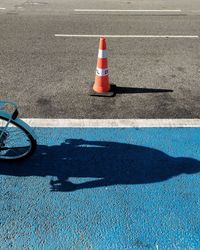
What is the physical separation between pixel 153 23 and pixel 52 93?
5.96 meters

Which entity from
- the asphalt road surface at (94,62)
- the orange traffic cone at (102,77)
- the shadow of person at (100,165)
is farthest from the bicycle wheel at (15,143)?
the orange traffic cone at (102,77)

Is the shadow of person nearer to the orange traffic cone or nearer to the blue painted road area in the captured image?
the blue painted road area

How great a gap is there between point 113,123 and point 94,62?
2.67 meters

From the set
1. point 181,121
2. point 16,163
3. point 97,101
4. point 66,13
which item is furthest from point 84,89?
point 66,13

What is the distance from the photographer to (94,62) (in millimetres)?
7094

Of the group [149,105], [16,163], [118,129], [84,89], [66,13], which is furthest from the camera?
[66,13]

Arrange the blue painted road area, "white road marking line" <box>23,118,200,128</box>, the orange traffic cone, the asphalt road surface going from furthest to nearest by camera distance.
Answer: the orange traffic cone
the asphalt road surface
"white road marking line" <box>23,118,200,128</box>
the blue painted road area

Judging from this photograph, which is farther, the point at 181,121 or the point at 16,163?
the point at 181,121

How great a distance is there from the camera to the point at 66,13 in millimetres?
11414

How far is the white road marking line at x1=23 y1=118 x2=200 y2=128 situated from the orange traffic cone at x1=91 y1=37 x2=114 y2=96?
0.89 meters

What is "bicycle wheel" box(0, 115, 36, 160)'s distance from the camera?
3828 mm

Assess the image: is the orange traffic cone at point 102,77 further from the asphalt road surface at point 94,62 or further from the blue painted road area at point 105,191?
→ the blue painted road area at point 105,191

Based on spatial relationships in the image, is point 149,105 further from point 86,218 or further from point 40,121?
point 86,218

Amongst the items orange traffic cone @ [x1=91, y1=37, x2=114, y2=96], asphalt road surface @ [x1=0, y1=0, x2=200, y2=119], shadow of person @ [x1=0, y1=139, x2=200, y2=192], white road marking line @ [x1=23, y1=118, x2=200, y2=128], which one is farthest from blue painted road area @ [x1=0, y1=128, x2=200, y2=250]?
orange traffic cone @ [x1=91, y1=37, x2=114, y2=96]
